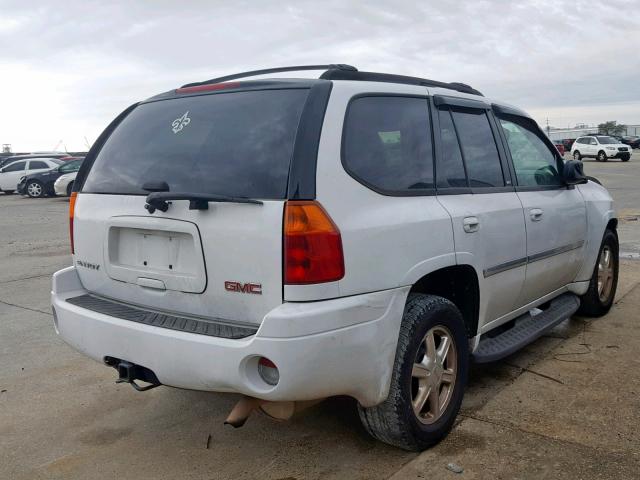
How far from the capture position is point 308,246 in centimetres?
262

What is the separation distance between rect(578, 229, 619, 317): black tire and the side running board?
0.33 meters

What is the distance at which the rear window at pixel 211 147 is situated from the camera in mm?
2814

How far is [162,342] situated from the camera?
9.22 feet

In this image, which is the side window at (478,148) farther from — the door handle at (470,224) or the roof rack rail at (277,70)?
the roof rack rail at (277,70)

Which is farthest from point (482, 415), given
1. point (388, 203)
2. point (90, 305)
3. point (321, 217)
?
point (90, 305)

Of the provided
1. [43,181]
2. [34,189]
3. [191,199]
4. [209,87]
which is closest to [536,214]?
[209,87]

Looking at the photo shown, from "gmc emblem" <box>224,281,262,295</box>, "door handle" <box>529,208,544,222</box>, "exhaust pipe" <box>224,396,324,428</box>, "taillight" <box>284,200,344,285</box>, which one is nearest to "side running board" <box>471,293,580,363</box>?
"door handle" <box>529,208,544,222</box>

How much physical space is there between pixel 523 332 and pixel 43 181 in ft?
79.8

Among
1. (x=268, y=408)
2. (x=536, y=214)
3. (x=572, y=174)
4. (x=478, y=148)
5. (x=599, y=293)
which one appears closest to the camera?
(x=268, y=408)

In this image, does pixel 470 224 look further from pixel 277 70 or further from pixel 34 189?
pixel 34 189

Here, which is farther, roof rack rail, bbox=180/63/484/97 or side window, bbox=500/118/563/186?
side window, bbox=500/118/563/186

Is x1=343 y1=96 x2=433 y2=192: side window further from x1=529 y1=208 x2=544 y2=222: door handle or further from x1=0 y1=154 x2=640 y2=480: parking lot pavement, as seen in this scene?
x1=0 y1=154 x2=640 y2=480: parking lot pavement

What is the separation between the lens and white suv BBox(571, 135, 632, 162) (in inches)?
1467

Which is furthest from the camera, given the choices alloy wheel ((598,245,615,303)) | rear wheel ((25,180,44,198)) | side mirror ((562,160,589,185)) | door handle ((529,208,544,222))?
rear wheel ((25,180,44,198))
